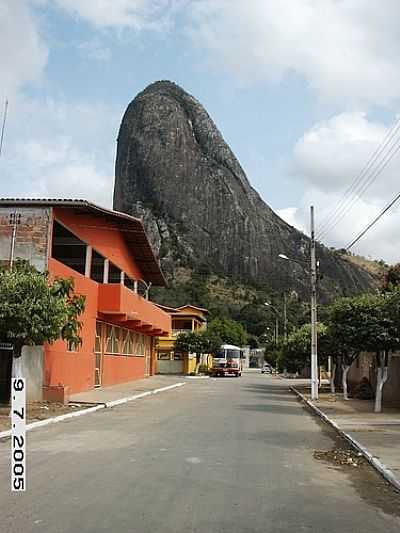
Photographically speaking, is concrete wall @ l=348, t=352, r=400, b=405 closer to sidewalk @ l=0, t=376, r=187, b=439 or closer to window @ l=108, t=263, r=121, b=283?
sidewalk @ l=0, t=376, r=187, b=439

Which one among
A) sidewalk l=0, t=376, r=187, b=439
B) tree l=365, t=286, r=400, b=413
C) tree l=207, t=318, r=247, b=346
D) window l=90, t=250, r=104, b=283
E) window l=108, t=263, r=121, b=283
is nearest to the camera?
sidewalk l=0, t=376, r=187, b=439

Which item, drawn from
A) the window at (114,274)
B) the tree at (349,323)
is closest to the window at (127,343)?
the window at (114,274)

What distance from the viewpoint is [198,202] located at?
148 m

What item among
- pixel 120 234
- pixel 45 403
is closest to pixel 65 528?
pixel 45 403

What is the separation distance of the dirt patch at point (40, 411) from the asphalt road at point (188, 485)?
1.17 m

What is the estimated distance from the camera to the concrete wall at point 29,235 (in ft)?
76.7

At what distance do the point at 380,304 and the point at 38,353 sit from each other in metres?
11.6

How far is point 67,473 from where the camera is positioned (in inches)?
379

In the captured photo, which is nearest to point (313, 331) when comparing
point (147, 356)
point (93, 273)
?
point (93, 273)

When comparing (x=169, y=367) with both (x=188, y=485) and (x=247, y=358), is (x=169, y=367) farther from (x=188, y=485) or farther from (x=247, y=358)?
(x=188, y=485)

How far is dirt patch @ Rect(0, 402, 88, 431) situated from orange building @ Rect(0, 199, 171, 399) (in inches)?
37.8

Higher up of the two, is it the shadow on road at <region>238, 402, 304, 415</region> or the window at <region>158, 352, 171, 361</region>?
the window at <region>158, 352, 171, 361</region>

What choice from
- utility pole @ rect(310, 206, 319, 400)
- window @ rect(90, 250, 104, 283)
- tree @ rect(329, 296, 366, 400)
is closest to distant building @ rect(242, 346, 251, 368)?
window @ rect(90, 250, 104, 283)

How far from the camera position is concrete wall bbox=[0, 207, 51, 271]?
23.4m
